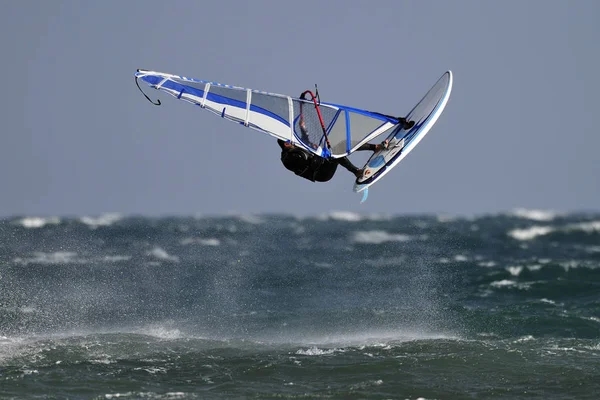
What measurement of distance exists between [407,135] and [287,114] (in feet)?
5.75

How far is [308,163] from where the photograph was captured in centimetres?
1041

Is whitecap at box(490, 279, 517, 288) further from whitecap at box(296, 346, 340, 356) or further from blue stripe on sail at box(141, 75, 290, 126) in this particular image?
blue stripe on sail at box(141, 75, 290, 126)

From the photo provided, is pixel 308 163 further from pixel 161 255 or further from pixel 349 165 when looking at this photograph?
pixel 161 255

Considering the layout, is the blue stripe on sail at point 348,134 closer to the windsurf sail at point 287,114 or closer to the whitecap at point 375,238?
the windsurf sail at point 287,114

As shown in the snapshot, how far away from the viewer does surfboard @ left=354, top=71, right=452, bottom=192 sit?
35.8 ft

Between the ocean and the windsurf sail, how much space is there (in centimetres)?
302

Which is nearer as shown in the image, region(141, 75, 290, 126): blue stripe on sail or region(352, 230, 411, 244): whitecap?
region(141, 75, 290, 126): blue stripe on sail

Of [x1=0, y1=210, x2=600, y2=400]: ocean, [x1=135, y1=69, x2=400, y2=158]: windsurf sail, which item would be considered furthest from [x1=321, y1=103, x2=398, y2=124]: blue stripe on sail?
[x1=0, y1=210, x2=600, y2=400]: ocean

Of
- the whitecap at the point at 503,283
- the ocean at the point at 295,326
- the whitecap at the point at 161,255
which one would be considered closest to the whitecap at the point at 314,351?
the ocean at the point at 295,326

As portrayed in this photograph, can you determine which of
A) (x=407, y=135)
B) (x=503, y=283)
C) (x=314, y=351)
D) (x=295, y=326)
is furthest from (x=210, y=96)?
(x=503, y=283)

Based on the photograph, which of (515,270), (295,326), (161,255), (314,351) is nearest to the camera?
(314,351)

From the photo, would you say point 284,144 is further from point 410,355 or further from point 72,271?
point 72,271

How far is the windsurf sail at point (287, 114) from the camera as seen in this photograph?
31.8 feet

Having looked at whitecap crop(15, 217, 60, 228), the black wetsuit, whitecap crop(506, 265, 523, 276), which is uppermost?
whitecap crop(15, 217, 60, 228)
